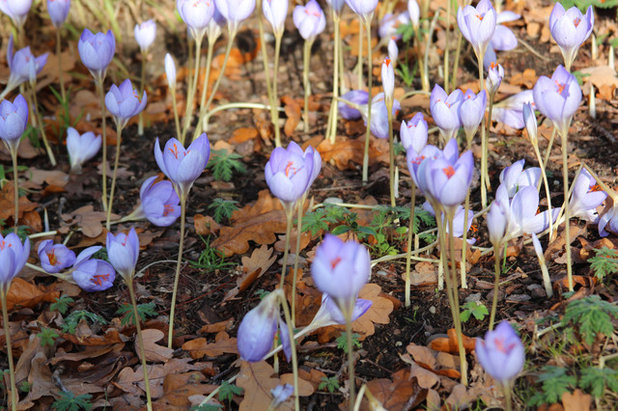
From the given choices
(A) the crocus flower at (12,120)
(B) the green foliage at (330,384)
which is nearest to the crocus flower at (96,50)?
(A) the crocus flower at (12,120)

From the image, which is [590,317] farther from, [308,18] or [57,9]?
[57,9]

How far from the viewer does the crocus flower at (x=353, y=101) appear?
3301mm

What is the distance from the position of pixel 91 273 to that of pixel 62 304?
0.15 m

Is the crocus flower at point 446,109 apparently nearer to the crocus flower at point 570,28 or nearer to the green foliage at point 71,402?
the crocus flower at point 570,28

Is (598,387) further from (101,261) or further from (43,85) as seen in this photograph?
(43,85)

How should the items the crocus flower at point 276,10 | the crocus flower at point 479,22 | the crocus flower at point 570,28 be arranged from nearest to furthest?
1. the crocus flower at point 570,28
2. the crocus flower at point 479,22
3. the crocus flower at point 276,10

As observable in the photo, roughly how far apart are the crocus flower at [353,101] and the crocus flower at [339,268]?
6.22 ft

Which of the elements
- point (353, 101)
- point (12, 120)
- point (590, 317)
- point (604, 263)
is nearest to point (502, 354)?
point (590, 317)

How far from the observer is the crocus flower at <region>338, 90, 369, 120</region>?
3.30m

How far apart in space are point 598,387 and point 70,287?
71.9 inches

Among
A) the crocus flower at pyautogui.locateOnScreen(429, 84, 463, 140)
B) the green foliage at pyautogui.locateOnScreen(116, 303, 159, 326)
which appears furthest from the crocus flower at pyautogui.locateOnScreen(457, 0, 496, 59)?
the green foliage at pyautogui.locateOnScreen(116, 303, 159, 326)

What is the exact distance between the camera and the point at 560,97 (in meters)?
1.87

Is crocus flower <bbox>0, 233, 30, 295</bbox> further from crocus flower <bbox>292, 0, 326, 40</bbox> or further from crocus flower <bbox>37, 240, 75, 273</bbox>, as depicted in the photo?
crocus flower <bbox>292, 0, 326, 40</bbox>

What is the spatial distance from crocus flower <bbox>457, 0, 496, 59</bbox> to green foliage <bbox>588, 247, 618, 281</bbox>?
0.78m
